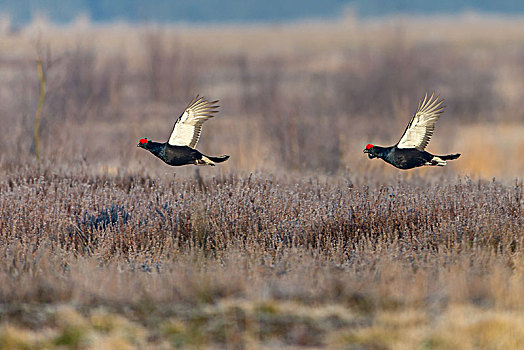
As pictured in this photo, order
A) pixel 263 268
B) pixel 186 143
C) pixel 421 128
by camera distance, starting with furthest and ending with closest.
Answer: pixel 263 268, pixel 421 128, pixel 186 143

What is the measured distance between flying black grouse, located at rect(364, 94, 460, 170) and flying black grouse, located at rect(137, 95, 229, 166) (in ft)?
3.90

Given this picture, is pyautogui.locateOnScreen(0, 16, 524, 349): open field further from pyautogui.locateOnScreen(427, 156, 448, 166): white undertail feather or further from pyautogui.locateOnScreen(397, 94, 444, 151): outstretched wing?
pyautogui.locateOnScreen(397, 94, 444, 151): outstretched wing

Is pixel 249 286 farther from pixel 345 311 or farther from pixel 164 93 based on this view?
pixel 164 93

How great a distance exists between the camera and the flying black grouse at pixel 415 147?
17.8 ft

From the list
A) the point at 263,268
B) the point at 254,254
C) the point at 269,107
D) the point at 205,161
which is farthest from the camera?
the point at 269,107

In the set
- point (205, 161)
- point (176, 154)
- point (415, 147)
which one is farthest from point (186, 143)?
point (415, 147)

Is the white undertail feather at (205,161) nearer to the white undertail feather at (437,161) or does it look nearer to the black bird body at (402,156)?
the black bird body at (402,156)

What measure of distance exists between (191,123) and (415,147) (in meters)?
1.65

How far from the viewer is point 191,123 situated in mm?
5402

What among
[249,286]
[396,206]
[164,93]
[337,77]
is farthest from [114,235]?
[337,77]

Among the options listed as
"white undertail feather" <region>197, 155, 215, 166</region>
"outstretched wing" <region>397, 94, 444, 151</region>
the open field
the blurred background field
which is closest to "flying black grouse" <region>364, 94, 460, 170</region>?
"outstretched wing" <region>397, 94, 444, 151</region>

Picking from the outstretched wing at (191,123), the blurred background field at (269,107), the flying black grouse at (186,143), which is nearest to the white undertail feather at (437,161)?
the flying black grouse at (186,143)

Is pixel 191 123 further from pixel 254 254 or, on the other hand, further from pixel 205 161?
pixel 254 254

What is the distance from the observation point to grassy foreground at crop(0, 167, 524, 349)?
449cm
